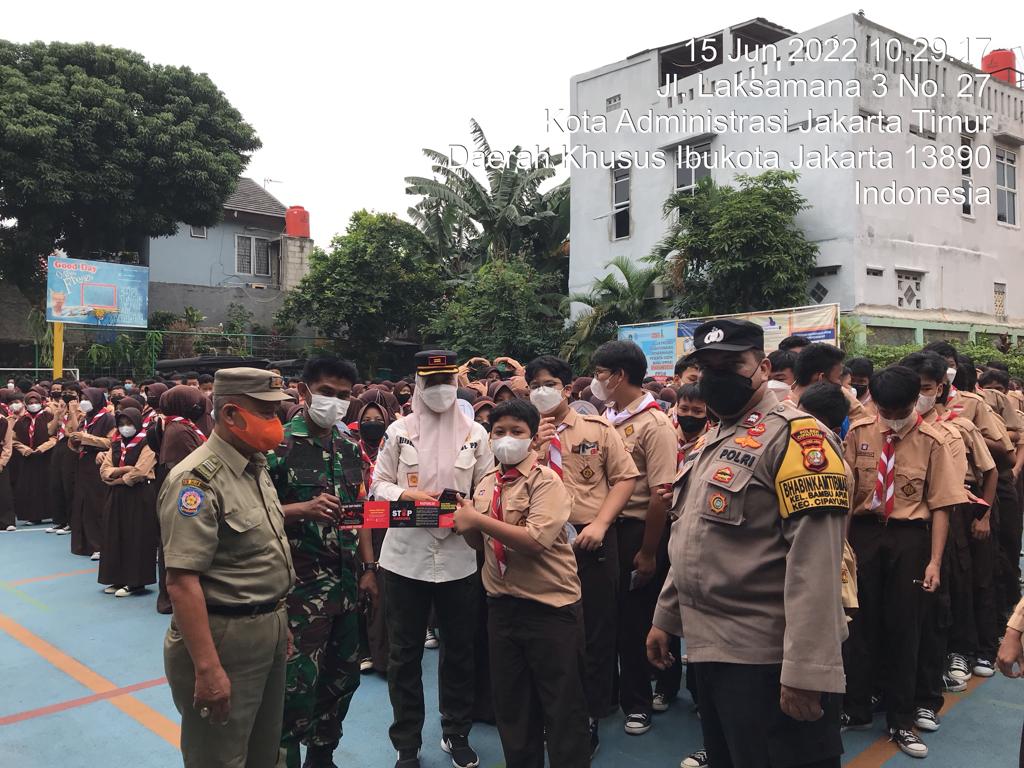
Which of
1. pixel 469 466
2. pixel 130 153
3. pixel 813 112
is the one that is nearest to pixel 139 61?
pixel 130 153

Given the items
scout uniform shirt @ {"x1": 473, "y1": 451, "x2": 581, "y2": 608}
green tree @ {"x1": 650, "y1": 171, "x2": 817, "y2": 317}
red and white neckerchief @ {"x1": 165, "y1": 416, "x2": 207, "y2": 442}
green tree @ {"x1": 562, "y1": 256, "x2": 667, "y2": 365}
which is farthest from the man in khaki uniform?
green tree @ {"x1": 562, "y1": 256, "x2": 667, "y2": 365}

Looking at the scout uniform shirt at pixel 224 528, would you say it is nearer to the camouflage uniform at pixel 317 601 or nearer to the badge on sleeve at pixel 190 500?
the badge on sleeve at pixel 190 500

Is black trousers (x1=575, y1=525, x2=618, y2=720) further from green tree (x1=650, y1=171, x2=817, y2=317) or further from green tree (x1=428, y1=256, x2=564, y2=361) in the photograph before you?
green tree (x1=428, y1=256, x2=564, y2=361)

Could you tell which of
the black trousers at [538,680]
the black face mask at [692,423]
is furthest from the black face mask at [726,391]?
the black face mask at [692,423]

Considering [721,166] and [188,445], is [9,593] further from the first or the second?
[721,166]

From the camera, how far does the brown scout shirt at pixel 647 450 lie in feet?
13.4

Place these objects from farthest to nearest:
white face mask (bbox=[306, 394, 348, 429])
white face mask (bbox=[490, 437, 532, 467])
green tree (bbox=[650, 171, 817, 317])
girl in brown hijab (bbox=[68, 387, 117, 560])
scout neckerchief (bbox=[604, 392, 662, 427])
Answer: green tree (bbox=[650, 171, 817, 317]), girl in brown hijab (bbox=[68, 387, 117, 560]), scout neckerchief (bbox=[604, 392, 662, 427]), white face mask (bbox=[306, 394, 348, 429]), white face mask (bbox=[490, 437, 532, 467])

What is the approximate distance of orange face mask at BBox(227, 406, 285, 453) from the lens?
2.77 m

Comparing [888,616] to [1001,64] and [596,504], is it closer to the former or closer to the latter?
[596,504]

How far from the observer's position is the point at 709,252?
1495cm

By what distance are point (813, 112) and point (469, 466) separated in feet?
44.9

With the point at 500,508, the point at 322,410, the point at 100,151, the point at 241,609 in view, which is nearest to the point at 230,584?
the point at 241,609

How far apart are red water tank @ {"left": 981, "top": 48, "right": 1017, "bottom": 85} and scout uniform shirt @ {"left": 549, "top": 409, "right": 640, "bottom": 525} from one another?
62.0 feet

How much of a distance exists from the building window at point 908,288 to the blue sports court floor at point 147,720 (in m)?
11.9
